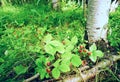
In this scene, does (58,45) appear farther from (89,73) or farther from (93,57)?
(89,73)

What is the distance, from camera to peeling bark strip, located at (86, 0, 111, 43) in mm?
2246

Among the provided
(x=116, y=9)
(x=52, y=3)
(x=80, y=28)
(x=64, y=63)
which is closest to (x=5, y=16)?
(x=52, y=3)

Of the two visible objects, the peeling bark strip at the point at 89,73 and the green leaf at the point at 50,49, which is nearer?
the green leaf at the point at 50,49

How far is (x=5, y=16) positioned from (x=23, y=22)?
1.49ft

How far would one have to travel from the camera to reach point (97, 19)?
7.50 ft

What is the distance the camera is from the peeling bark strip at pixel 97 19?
7.37ft

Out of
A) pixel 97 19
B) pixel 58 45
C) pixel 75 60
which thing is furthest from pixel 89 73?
pixel 97 19

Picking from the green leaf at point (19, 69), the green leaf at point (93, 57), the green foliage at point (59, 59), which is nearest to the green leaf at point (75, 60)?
the green foliage at point (59, 59)

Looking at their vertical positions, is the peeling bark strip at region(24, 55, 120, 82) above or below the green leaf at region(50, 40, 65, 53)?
below

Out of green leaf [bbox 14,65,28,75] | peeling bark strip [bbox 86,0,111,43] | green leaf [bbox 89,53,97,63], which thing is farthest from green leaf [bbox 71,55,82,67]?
peeling bark strip [bbox 86,0,111,43]

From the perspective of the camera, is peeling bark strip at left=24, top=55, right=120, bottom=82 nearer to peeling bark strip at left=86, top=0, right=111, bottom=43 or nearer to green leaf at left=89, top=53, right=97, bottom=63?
green leaf at left=89, top=53, right=97, bottom=63

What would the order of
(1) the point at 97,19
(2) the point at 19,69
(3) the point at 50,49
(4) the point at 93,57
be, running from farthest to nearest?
(1) the point at 97,19, (2) the point at 19,69, (4) the point at 93,57, (3) the point at 50,49

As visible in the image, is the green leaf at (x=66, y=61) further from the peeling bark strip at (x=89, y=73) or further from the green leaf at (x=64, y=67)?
the peeling bark strip at (x=89, y=73)

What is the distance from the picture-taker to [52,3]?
14.2 feet
